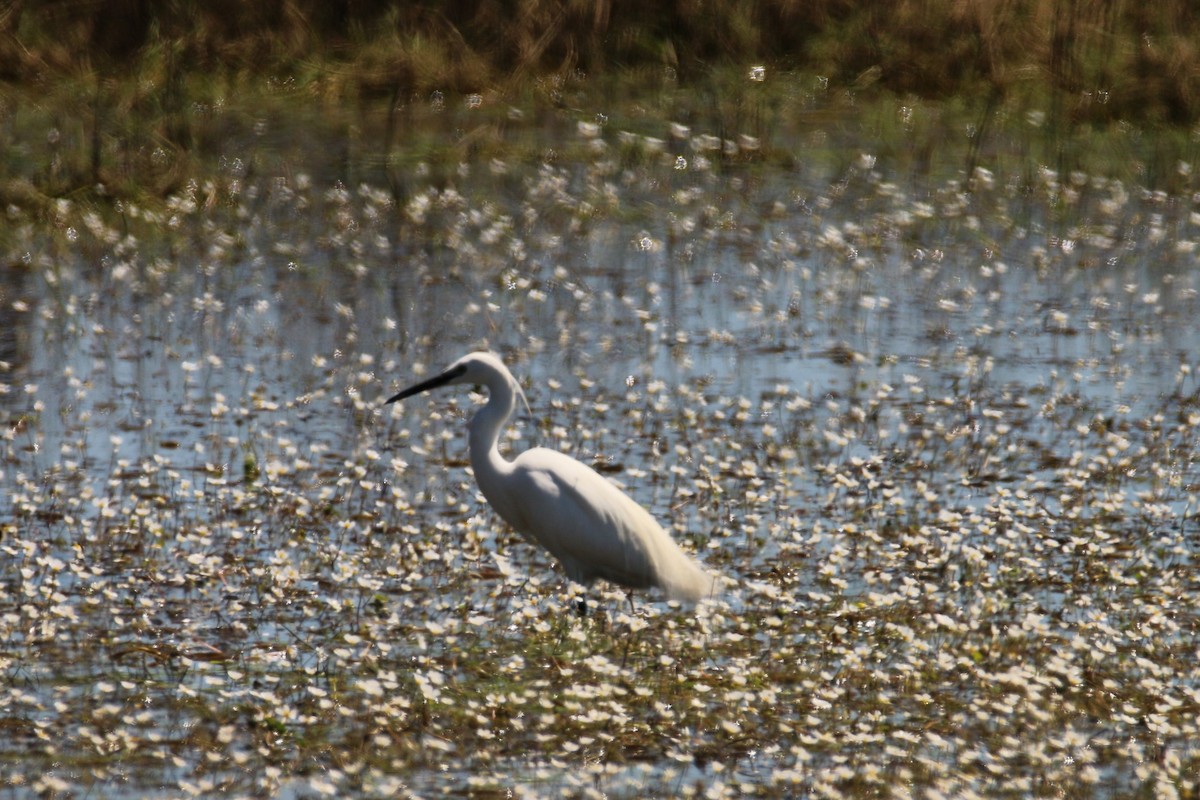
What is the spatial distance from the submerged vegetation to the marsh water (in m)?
0.03

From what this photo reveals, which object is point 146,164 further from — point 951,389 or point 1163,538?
point 1163,538

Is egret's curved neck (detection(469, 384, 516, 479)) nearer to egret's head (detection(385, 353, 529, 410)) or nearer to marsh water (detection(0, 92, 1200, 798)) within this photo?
egret's head (detection(385, 353, 529, 410))

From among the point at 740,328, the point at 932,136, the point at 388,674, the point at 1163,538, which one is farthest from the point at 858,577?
the point at 932,136

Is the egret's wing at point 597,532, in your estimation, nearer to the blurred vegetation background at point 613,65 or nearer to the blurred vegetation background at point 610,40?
the blurred vegetation background at point 613,65

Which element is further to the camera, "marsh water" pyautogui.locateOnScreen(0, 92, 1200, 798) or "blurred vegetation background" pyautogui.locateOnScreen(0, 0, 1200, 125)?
"blurred vegetation background" pyautogui.locateOnScreen(0, 0, 1200, 125)

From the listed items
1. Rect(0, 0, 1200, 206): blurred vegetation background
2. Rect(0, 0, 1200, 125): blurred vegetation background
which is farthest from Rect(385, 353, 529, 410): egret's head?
Rect(0, 0, 1200, 125): blurred vegetation background

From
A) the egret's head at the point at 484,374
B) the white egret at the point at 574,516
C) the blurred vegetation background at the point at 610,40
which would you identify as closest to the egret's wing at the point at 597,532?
the white egret at the point at 574,516

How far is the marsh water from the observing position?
6.36 metres

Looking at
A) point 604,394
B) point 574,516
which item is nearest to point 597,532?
point 574,516

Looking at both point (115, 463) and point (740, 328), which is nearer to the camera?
point (115, 463)

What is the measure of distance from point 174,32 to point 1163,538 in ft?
40.3

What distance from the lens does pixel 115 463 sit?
9.41 m

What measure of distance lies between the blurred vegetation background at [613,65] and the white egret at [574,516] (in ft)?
29.3

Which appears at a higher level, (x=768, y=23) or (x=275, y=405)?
(x=768, y=23)
